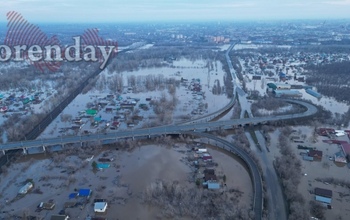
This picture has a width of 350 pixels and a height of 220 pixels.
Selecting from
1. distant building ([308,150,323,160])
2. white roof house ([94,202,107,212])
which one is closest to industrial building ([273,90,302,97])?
distant building ([308,150,323,160])

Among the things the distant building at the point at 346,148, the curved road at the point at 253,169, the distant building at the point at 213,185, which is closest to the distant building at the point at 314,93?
the distant building at the point at 346,148

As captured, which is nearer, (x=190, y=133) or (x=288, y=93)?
(x=190, y=133)

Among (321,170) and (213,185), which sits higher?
(213,185)

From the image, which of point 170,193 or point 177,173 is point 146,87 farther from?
point 170,193

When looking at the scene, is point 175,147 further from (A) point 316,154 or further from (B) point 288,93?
(B) point 288,93

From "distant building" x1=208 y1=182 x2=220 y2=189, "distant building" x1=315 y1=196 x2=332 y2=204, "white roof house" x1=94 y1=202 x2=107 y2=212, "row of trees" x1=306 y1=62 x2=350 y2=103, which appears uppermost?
"row of trees" x1=306 y1=62 x2=350 y2=103

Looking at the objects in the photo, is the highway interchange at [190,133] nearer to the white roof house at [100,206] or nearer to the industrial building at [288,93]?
the industrial building at [288,93]

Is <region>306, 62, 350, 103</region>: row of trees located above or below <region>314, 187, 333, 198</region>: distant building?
above

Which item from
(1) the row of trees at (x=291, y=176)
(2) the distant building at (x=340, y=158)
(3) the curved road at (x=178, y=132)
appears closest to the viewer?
(1) the row of trees at (x=291, y=176)

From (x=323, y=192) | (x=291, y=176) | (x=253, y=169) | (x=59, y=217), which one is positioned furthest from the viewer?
(x=253, y=169)

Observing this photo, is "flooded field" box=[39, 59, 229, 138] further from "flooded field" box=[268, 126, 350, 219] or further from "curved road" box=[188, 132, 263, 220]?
"flooded field" box=[268, 126, 350, 219]

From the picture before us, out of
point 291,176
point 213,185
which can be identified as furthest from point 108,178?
point 291,176
